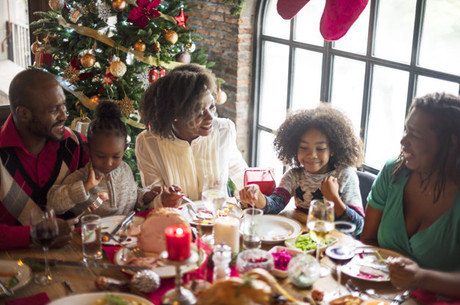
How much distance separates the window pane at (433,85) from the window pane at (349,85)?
0.47 meters

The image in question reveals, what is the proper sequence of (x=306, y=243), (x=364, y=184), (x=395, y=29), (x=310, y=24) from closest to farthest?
(x=306, y=243) → (x=364, y=184) → (x=395, y=29) → (x=310, y=24)

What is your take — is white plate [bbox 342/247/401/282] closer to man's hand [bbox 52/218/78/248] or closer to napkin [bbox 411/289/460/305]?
napkin [bbox 411/289/460/305]

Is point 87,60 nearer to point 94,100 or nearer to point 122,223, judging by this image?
point 94,100

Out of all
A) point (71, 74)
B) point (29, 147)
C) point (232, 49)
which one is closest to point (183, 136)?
point (29, 147)

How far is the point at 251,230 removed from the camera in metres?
1.73

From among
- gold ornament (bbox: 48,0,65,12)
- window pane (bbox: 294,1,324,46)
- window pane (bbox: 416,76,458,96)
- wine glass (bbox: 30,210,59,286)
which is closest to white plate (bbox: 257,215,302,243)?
wine glass (bbox: 30,210,59,286)

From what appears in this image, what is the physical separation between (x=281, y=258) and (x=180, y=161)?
968mm

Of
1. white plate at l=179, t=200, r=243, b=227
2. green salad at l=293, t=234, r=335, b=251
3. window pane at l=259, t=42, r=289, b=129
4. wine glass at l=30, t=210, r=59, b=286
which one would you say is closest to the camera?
wine glass at l=30, t=210, r=59, b=286

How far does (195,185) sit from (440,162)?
3.81 feet

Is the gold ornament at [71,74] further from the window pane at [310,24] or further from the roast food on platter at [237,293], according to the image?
the roast food on platter at [237,293]

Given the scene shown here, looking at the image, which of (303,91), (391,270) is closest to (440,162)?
(391,270)

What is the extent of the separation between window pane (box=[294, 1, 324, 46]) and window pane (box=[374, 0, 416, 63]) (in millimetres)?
511

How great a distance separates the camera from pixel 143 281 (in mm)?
1542

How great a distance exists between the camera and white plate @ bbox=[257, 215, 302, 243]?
1.88 m
